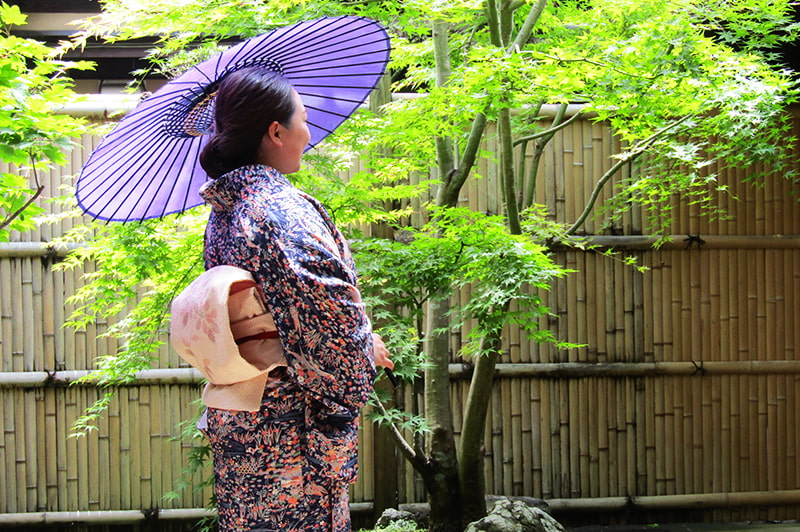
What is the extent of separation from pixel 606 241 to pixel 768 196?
1176 millimetres

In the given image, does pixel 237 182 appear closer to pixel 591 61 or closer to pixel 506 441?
pixel 591 61

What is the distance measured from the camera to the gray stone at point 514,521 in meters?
3.36

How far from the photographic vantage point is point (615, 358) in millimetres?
4426

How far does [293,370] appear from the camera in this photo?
1.21 metres

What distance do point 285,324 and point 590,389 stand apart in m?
3.57

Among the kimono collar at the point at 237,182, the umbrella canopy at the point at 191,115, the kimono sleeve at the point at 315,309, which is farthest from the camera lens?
the umbrella canopy at the point at 191,115

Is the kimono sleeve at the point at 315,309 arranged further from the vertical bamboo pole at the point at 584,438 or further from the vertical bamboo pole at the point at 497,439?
the vertical bamboo pole at the point at 584,438

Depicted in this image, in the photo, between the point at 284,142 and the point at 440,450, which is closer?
the point at 284,142

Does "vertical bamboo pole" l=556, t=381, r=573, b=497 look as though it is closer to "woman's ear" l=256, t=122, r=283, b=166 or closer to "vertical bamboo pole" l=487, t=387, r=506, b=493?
"vertical bamboo pole" l=487, t=387, r=506, b=493

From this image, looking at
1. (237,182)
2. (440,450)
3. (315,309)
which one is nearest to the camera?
(315,309)

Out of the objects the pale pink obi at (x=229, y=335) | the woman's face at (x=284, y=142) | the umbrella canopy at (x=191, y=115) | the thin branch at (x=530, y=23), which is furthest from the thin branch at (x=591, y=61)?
the pale pink obi at (x=229, y=335)

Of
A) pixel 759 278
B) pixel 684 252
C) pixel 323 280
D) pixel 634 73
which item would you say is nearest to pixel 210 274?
pixel 323 280

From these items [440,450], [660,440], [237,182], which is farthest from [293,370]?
[660,440]

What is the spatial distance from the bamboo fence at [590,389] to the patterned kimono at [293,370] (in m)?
2.85
